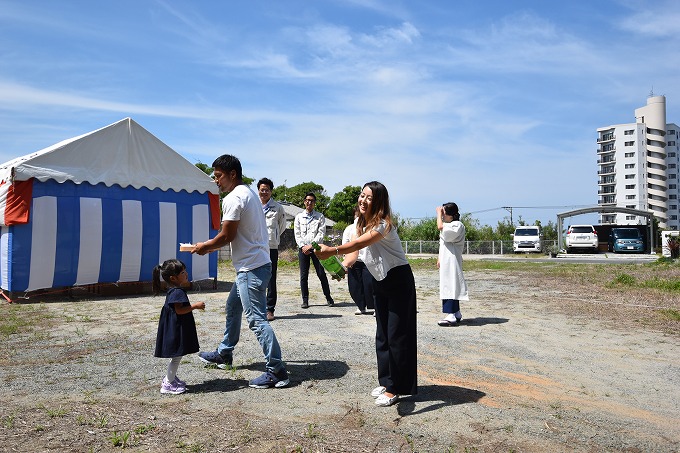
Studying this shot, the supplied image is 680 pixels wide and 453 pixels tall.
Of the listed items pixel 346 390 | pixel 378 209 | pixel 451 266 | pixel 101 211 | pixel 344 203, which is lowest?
pixel 346 390

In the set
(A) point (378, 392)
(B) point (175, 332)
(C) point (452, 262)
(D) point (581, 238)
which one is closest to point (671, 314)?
(C) point (452, 262)

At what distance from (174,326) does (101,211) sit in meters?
7.34

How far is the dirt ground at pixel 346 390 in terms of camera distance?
3.48m

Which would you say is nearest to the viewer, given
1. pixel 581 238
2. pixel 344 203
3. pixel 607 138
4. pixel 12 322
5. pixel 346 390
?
pixel 346 390

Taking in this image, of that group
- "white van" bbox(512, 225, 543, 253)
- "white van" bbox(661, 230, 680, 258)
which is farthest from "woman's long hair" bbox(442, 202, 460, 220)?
"white van" bbox(512, 225, 543, 253)

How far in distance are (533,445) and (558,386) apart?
4.99 feet

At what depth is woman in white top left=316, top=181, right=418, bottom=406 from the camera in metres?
4.23

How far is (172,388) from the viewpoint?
4492mm

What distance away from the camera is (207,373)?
512 centimetres

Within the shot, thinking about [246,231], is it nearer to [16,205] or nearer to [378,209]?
[378,209]

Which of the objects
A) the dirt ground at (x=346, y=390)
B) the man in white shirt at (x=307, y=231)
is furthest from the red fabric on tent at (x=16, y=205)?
the man in white shirt at (x=307, y=231)

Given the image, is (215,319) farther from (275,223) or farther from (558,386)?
(558,386)

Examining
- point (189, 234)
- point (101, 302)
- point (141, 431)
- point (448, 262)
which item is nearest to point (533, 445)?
point (141, 431)

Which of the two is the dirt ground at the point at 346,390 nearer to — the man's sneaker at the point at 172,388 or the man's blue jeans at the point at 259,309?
the man's sneaker at the point at 172,388
